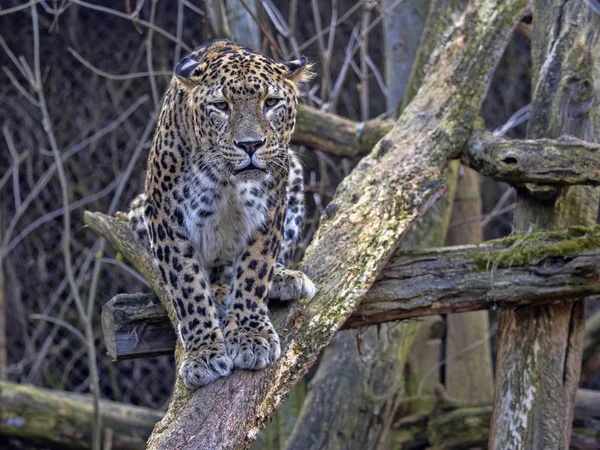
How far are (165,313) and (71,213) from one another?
12.5 ft

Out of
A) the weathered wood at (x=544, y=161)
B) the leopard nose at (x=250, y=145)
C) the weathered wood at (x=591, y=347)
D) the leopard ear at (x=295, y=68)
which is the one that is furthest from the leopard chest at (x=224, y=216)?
the weathered wood at (x=591, y=347)

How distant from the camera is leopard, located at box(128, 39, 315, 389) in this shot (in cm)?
403

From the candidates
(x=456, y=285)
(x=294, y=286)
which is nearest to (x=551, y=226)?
(x=456, y=285)

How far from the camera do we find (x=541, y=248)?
4.53 metres

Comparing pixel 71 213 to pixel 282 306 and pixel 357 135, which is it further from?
pixel 282 306

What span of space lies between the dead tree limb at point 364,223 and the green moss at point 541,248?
43 centimetres

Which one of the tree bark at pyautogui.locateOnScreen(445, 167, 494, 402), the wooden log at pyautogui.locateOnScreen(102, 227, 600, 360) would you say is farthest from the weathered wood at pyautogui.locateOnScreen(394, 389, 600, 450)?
the wooden log at pyautogui.locateOnScreen(102, 227, 600, 360)

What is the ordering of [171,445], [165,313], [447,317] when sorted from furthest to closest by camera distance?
[447,317], [165,313], [171,445]

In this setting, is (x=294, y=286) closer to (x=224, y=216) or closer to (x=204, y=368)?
(x=224, y=216)

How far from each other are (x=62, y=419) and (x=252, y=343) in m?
3.26

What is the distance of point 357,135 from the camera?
6.50m

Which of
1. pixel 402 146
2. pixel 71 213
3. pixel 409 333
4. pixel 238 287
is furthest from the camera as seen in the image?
pixel 71 213

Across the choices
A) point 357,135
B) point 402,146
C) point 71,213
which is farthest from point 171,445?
point 71,213

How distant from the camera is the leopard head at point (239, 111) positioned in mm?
4004
